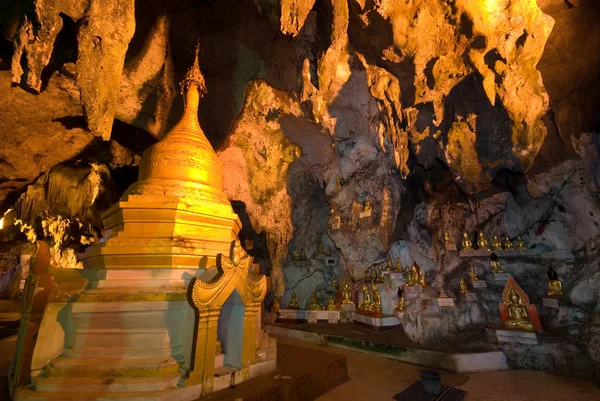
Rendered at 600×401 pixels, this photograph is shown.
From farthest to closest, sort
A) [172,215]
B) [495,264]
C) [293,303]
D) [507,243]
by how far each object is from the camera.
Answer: [293,303], [507,243], [495,264], [172,215]

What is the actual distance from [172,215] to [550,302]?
9.47 metres

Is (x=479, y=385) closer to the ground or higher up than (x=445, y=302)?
closer to the ground

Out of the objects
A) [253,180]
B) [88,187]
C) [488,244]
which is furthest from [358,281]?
[88,187]

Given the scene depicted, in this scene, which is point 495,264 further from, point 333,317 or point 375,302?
point 333,317

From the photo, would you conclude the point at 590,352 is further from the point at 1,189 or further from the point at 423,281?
the point at 1,189

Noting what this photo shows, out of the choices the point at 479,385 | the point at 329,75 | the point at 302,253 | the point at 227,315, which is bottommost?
the point at 479,385

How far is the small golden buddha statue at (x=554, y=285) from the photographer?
7.46 metres

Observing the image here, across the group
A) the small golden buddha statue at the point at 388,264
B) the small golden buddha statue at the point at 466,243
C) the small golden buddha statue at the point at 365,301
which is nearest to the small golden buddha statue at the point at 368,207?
the small golden buddha statue at the point at 388,264

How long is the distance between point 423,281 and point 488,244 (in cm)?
244

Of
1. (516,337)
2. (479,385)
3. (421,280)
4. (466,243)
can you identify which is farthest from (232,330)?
(466,243)

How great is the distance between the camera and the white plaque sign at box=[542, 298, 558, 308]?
736cm

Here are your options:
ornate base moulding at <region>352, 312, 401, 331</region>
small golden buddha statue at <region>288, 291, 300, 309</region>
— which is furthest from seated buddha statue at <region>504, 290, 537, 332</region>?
small golden buddha statue at <region>288, 291, 300, 309</region>

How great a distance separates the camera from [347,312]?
11.3 m

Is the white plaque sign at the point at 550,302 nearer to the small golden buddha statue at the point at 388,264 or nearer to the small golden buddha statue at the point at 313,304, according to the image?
the small golden buddha statue at the point at 388,264
